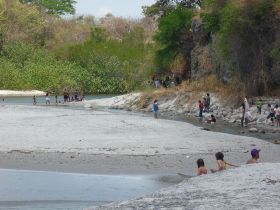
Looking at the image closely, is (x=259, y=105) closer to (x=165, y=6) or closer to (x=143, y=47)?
(x=165, y=6)

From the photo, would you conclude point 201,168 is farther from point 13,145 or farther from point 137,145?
point 13,145

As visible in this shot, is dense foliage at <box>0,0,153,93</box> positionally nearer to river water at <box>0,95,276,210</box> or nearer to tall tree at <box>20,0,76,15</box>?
tall tree at <box>20,0,76,15</box>

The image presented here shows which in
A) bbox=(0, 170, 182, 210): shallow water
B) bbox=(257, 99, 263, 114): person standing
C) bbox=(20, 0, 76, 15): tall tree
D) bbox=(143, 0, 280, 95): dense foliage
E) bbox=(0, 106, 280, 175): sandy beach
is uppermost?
bbox=(20, 0, 76, 15): tall tree

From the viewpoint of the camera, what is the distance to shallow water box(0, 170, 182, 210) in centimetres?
1578

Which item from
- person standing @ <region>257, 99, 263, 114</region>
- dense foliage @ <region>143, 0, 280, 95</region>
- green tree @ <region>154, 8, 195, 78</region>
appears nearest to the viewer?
person standing @ <region>257, 99, 263, 114</region>

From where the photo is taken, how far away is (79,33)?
110m

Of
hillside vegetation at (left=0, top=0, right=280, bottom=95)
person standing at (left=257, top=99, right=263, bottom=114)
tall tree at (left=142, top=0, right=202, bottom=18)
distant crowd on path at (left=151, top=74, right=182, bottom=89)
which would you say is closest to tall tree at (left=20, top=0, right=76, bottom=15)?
hillside vegetation at (left=0, top=0, right=280, bottom=95)

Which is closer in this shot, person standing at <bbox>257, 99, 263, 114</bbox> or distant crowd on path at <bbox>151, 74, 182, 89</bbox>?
person standing at <bbox>257, 99, 263, 114</bbox>

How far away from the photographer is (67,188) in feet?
57.9

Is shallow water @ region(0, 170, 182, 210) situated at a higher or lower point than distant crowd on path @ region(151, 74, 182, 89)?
lower

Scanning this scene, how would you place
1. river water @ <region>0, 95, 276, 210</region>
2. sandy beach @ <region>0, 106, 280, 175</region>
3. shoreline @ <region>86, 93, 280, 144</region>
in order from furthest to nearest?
shoreline @ <region>86, 93, 280, 144</region> → sandy beach @ <region>0, 106, 280, 175</region> → river water @ <region>0, 95, 276, 210</region>

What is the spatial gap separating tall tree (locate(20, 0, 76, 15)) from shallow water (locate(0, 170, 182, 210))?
10966 cm

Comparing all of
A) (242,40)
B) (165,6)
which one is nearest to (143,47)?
(165,6)

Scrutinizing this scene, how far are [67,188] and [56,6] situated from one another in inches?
4504
